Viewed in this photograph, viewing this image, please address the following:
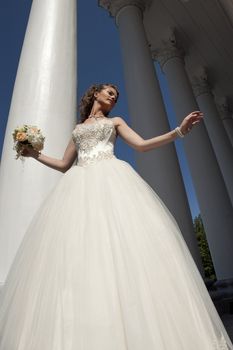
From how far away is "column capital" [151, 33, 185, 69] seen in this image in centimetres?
4147

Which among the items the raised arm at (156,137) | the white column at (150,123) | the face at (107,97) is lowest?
the raised arm at (156,137)

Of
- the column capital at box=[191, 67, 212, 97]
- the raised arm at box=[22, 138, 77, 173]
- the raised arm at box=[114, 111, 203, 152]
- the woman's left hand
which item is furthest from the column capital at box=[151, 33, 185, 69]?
the woman's left hand

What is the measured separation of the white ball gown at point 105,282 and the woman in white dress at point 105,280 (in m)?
0.02

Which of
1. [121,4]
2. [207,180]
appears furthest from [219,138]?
[121,4]

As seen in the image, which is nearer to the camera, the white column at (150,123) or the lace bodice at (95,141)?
the lace bodice at (95,141)

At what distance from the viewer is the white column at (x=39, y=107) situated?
978 cm

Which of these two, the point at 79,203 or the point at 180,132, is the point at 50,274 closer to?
the point at 79,203

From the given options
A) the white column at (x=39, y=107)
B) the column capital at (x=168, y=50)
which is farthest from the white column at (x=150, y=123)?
the white column at (x=39, y=107)

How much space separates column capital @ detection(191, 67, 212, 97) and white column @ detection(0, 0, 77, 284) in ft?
124

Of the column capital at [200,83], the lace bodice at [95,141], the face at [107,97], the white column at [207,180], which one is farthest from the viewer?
the column capital at [200,83]

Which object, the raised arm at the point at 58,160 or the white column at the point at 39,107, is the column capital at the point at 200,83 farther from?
the raised arm at the point at 58,160

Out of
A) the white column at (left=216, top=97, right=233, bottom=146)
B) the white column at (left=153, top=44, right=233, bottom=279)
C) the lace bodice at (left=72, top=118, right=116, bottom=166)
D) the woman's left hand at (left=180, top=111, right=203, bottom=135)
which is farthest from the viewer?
the white column at (left=216, top=97, right=233, bottom=146)

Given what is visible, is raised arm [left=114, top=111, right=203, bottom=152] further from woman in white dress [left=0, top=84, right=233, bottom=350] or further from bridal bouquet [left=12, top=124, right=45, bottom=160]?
bridal bouquet [left=12, top=124, right=45, bottom=160]

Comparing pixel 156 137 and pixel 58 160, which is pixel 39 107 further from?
pixel 156 137
